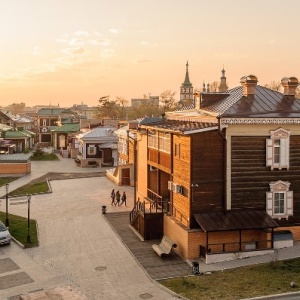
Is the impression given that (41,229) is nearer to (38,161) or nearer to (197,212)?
(197,212)

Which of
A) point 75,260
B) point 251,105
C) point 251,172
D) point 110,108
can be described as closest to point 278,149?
point 251,172

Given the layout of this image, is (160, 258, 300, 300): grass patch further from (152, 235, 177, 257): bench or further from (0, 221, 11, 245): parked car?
(0, 221, 11, 245): parked car

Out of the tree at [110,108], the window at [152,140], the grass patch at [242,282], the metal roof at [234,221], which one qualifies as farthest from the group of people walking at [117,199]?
the tree at [110,108]

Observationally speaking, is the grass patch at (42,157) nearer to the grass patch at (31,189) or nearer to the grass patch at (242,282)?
the grass patch at (31,189)

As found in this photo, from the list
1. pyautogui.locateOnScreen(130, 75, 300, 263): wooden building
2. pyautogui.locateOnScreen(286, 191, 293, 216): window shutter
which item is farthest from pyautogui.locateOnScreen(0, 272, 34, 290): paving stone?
pyautogui.locateOnScreen(286, 191, 293, 216): window shutter

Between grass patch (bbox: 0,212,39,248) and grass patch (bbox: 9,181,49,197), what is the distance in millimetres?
8398

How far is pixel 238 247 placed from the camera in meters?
21.3

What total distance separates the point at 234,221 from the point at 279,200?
3.17 metres

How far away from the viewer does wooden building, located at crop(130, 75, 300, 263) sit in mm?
21250

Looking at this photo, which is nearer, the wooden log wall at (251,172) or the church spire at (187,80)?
the wooden log wall at (251,172)

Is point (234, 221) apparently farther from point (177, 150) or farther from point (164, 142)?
point (164, 142)

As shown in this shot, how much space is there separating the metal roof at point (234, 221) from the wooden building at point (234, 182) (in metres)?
0.05

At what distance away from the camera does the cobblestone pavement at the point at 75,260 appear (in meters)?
17.6

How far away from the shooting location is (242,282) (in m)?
17.6
